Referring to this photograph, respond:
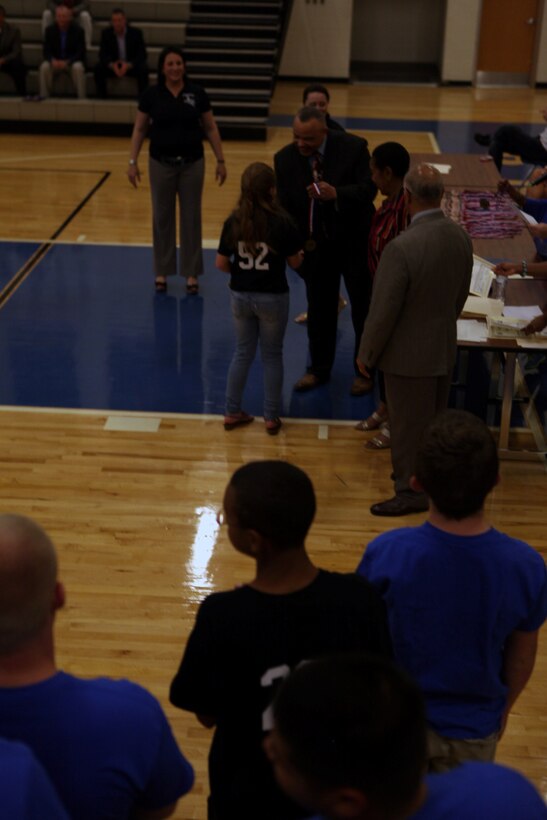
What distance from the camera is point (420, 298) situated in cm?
441

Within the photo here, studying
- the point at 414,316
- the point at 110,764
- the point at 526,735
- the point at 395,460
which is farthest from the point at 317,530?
the point at 110,764

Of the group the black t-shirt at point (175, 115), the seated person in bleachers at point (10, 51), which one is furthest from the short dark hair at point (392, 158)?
the seated person in bleachers at point (10, 51)

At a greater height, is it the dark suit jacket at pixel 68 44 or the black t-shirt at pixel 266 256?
the dark suit jacket at pixel 68 44

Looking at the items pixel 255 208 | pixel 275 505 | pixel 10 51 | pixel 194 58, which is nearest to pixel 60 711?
pixel 275 505

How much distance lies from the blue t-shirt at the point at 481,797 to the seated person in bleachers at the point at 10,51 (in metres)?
13.5

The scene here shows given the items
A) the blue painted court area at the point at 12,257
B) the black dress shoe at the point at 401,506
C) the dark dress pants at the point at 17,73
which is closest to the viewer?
the black dress shoe at the point at 401,506

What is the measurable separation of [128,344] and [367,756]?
18.8 feet

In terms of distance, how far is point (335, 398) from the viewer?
244 inches

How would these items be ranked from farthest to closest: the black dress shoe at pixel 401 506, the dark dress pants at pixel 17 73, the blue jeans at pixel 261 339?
the dark dress pants at pixel 17 73
the blue jeans at pixel 261 339
the black dress shoe at pixel 401 506

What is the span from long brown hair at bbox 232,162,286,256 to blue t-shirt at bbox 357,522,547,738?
300 cm

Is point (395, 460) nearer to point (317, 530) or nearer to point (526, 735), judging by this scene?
point (317, 530)

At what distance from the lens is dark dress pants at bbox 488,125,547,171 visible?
966 centimetres

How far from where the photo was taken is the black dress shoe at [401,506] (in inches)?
193

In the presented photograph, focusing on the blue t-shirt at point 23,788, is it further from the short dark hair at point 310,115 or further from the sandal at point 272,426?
the short dark hair at point 310,115
